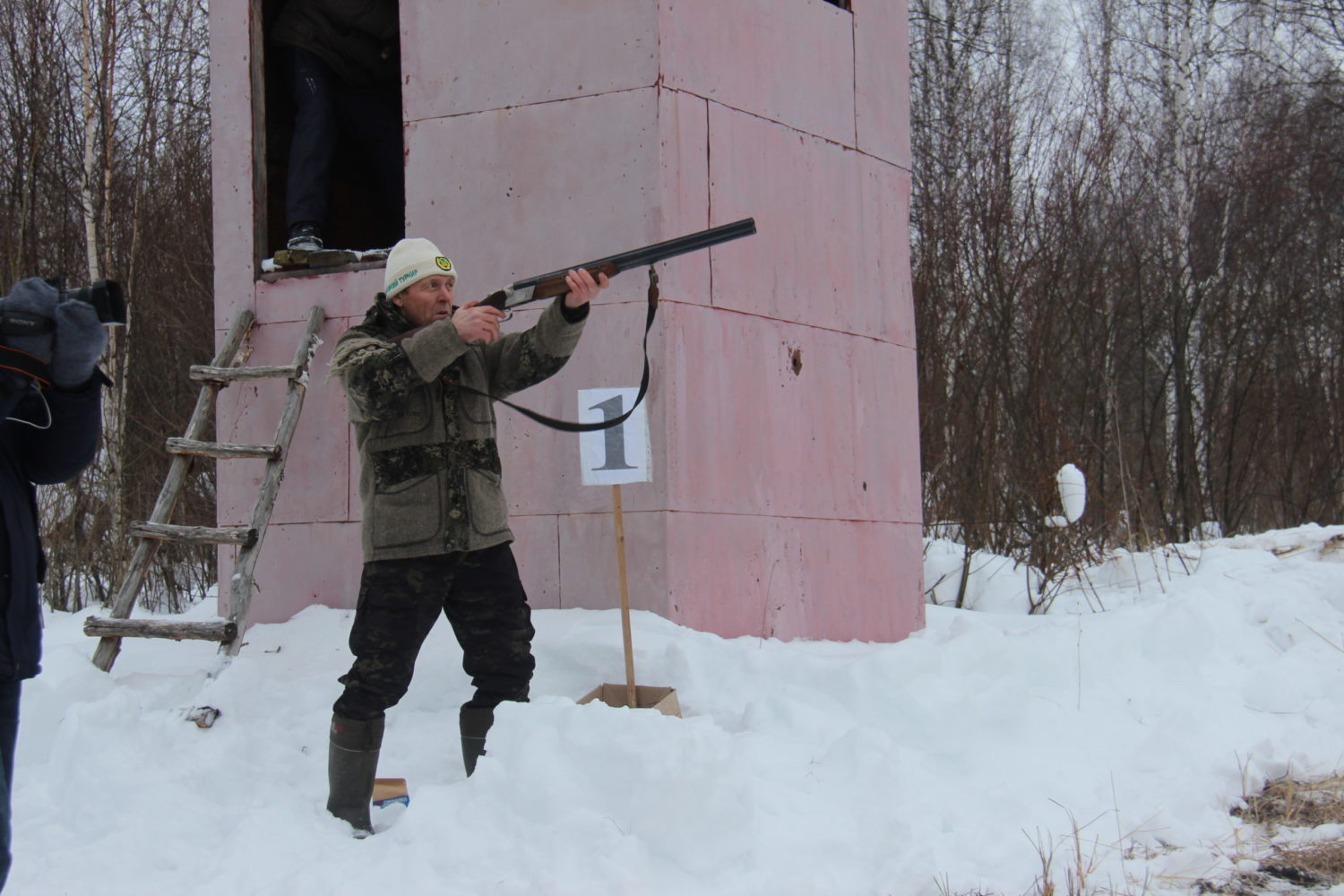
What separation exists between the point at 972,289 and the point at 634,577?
264 inches

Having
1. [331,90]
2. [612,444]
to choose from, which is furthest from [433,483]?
[331,90]

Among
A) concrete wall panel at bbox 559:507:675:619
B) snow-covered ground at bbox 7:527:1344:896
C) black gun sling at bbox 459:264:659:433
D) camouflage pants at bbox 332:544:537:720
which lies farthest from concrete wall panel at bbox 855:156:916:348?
camouflage pants at bbox 332:544:537:720

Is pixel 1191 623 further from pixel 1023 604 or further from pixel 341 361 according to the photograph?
pixel 341 361

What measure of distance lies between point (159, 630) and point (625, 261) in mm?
2654

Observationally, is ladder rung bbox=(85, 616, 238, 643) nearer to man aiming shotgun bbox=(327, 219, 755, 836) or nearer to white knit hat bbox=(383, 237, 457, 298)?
man aiming shotgun bbox=(327, 219, 755, 836)

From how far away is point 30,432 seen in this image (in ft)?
8.31

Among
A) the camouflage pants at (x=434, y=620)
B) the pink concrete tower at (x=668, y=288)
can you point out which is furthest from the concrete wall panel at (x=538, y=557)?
the camouflage pants at (x=434, y=620)

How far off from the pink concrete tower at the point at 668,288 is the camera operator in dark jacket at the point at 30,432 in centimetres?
267

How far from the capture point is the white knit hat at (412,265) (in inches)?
146

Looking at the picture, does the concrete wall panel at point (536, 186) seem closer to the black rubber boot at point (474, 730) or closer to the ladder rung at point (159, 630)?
the ladder rung at point (159, 630)

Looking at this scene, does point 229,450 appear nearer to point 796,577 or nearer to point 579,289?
point 579,289

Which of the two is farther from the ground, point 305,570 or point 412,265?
point 412,265

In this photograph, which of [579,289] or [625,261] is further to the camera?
[625,261]

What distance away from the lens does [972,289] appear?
1066 cm
